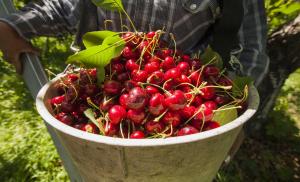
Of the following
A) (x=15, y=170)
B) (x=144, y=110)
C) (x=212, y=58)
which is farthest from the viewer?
(x=15, y=170)

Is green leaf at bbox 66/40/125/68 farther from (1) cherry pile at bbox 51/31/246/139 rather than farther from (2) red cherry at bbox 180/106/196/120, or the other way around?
(2) red cherry at bbox 180/106/196/120

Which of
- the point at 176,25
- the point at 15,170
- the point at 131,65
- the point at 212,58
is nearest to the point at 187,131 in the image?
the point at 131,65

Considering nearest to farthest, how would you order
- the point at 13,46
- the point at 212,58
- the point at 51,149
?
the point at 212,58, the point at 13,46, the point at 51,149

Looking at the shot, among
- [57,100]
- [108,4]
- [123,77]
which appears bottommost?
[57,100]

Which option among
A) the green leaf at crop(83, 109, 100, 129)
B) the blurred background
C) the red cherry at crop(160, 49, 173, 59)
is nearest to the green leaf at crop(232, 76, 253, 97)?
the red cherry at crop(160, 49, 173, 59)

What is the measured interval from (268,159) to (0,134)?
2.21 m

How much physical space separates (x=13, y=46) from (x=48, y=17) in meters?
0.24

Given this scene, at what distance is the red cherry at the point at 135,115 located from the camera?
3.18 ft

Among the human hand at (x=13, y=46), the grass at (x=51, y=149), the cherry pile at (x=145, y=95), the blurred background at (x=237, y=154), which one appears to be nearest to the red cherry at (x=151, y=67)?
the cherry pile at (x=145, y=95)

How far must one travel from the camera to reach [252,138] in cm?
332

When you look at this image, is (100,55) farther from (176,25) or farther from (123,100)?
(176,25)

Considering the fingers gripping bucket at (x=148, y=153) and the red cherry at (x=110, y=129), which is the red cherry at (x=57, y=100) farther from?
the red cherry at (x=110, y=129)

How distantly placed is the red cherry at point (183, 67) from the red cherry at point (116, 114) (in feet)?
0.72

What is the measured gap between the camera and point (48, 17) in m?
1.62
